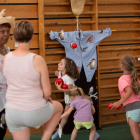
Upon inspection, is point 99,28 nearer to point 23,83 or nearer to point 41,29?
point 41,29

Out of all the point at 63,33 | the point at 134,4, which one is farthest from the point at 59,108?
the point at 134,4

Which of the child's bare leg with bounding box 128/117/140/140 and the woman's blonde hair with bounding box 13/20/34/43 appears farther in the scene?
the child's bare leg with bounding box 128/117/140/140

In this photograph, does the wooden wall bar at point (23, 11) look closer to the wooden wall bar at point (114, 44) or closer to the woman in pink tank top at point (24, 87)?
the wooden wall bar at point (114, 44)

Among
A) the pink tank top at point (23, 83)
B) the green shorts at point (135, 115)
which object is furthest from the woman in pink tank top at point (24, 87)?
the green shorts at point (135, 115)

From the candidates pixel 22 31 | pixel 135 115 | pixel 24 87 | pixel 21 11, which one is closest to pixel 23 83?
pixel 24 87

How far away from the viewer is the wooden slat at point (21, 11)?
3.73 meters

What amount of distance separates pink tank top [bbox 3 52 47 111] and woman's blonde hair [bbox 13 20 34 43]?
0.43ft

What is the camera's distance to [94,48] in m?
3.94

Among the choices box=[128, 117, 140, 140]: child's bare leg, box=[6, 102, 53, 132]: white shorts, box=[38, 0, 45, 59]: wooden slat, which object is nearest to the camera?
box=[6, 102, 53, 132]: white shorts

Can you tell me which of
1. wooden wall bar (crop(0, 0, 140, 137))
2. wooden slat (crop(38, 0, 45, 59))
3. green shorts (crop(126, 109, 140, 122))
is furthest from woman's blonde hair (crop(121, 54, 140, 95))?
wooden slat (crop(38, 0, 45, 59))

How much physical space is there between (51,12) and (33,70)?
103 inches

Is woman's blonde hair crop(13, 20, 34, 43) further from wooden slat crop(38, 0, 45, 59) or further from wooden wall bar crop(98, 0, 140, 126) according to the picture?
wooden wall bar crop(98, 0, 140, 126)

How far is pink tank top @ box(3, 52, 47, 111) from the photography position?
1.46 m

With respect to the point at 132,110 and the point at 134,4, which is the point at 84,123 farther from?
the point at 134,4
